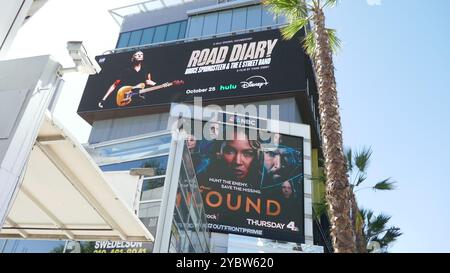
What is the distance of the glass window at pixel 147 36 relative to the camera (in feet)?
121

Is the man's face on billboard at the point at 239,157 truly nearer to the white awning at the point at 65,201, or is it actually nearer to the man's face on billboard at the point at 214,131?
the man's face on billboard at the point at 214,131

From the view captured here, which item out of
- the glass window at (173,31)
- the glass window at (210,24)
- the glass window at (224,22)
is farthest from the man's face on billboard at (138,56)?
the glass window at (224,22)

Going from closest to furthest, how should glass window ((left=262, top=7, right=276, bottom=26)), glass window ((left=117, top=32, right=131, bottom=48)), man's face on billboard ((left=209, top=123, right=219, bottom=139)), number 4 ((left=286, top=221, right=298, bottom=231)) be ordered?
number 4 ((left=286, top=221, right=298, bottom=231)) → man's face on billboard ((left=209, top=123, right=219, bottom=139)) → glass window ((left=262, top=7, right=276, bottom=26)) → glass window ((left=117, top=32, right=131, bottom=48))

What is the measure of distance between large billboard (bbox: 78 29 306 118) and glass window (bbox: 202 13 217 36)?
117 inches

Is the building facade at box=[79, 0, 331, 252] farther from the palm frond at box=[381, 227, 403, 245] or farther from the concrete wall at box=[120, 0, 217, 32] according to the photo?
the palm frond at box=[381, 227, 403, 245]

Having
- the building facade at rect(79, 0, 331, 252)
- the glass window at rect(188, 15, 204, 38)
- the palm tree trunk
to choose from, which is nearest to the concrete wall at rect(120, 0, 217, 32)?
the building facade at rect(79, 0, 331, 252)

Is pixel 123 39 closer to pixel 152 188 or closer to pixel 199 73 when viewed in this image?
pixel 199 73

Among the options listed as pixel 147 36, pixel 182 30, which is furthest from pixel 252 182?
pixel 147 36

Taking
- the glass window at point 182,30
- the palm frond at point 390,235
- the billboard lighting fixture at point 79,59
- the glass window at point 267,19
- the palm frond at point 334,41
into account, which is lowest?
the billboard lighting fixture at point 79,59

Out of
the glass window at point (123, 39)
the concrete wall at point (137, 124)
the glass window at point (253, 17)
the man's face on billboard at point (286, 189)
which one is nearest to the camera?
the man's face on billboard at point (286, 189)

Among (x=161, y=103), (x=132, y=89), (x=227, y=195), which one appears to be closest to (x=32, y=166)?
(x=227, y=195)

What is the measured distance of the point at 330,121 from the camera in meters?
7.50

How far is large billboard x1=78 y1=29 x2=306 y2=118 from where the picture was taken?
27.5 m

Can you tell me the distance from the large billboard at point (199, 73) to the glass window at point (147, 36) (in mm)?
3538
